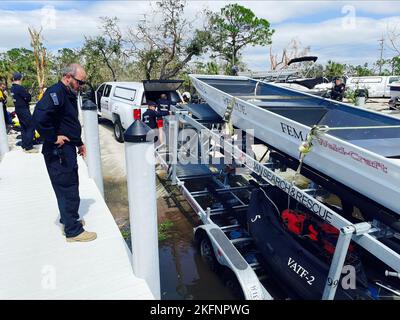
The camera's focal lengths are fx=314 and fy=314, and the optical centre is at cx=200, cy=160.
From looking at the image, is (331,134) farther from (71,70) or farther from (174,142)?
(71,70)

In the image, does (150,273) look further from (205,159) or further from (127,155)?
(205,159)

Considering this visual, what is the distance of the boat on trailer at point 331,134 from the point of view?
2.74m

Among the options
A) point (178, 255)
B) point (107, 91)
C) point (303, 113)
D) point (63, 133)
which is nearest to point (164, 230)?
point (178, 255)

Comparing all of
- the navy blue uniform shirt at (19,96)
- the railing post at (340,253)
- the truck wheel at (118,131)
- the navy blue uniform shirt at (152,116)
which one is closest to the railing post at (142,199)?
the railing post at (340,253)

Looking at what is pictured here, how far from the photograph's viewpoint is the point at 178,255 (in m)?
4.55

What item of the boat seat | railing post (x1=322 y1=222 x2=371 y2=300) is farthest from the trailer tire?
railing post (x1=322 y1=222 x2=371 y2=300)

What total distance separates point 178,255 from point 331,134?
2647 mm

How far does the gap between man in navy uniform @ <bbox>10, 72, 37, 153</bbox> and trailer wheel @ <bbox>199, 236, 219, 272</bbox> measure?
4.48m

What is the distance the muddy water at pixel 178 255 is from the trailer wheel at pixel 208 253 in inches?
5.3

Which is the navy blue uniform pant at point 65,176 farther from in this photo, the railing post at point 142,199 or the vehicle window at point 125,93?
the vehicle window at point 125,93

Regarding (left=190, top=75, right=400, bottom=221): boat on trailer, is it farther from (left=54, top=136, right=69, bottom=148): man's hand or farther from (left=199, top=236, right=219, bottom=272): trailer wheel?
(left=54, top=136, right=69, bottom=148): man's hand

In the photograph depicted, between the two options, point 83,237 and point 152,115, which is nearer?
point 83,237

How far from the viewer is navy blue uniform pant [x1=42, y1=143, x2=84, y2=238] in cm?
308

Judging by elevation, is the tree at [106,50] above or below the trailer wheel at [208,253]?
above
